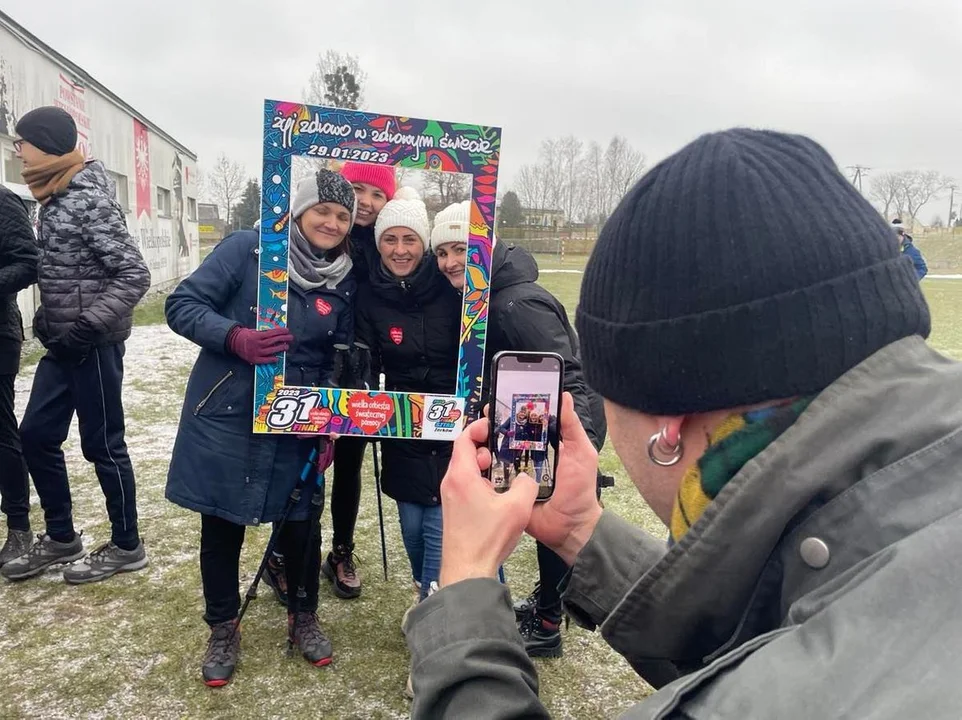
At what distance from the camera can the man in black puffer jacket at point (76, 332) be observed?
3.43m

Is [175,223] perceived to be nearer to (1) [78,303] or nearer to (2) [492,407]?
(1) [78,303]

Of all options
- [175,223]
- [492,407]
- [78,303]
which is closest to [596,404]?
[492,407]

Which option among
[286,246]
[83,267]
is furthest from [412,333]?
[83,267]

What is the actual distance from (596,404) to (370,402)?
0.85 meters

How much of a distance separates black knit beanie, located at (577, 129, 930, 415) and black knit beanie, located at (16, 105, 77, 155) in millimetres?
3275

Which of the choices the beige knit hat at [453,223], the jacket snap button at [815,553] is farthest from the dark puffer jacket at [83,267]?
the jacket snap button at [815,553]

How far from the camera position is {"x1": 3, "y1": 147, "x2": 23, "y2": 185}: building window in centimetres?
890

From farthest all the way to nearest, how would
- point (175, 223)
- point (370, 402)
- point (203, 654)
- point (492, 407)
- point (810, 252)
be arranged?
1. point (175, 223)
2. point (203, 654)
3. point (370, 402)
4. point (492, 407)
5. point (810, 252)

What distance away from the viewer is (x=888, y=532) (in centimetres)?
74

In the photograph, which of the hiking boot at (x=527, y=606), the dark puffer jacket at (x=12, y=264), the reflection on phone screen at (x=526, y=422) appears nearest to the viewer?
the reflection on phone screen at (x=526, y=422)

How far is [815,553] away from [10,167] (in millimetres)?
10650

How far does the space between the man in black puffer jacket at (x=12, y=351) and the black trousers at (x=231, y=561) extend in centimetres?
141

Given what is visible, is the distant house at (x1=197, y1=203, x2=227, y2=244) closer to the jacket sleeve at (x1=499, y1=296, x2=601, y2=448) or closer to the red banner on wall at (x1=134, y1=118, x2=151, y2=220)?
the red banner on wall at (x1=134, y1=118, x2=151, y2=220)

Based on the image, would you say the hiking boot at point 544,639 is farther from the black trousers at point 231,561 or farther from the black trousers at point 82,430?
the black trousers at point 82,430
